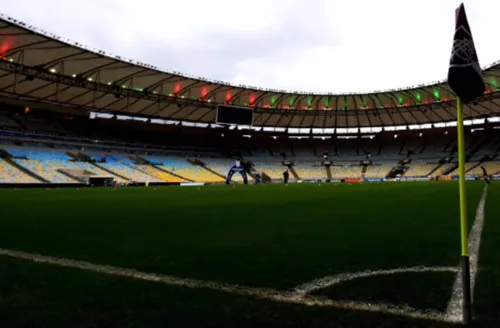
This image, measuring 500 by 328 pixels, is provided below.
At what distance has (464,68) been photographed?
263cm

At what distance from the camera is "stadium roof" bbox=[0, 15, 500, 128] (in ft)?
102

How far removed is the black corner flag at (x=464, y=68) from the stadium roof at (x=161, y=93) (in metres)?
30.3

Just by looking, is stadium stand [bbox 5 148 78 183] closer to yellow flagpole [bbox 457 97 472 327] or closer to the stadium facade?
the stadium facade

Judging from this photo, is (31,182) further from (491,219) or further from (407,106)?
(407,106)

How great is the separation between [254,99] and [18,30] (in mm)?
32241

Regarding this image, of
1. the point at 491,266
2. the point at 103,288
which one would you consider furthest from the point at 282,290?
the point at 491,266

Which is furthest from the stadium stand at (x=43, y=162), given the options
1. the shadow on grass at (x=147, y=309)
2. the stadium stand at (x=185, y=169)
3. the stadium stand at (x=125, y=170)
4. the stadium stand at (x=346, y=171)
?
the stadium stand at (x=346, y=171)

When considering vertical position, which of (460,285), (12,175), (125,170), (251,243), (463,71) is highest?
(463,71)

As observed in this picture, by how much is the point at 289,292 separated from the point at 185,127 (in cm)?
6236

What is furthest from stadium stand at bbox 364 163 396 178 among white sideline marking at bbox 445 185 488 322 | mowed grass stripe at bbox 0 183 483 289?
white sideline marking at bbox 445 185 488 322

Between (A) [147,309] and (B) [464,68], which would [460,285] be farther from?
(A) [147,309]

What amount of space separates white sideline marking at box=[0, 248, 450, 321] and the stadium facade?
2828 cm

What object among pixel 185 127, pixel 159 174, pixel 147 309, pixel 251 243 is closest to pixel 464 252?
pixel 147 309

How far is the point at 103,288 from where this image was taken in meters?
3.15
